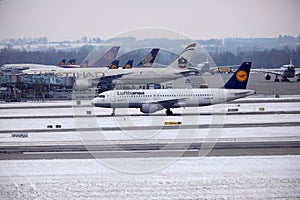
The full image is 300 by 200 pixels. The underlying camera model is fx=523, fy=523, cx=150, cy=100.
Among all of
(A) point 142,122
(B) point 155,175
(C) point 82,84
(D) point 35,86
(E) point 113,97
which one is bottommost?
(D) point 35,86

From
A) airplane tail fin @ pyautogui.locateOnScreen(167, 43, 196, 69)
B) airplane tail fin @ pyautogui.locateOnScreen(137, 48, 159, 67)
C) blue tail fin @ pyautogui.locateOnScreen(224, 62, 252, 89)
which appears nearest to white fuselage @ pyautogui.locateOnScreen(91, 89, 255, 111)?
blue tail fin @ pyautogui.locateOnScreen(224, 62, 252, 89)

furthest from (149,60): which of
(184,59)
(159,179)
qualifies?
(159,179)

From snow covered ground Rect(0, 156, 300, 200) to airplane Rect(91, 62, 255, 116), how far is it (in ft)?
74.0

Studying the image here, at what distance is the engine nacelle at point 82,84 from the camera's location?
286 feet

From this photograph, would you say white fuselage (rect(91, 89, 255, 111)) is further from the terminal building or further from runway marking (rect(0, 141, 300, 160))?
the terminal building

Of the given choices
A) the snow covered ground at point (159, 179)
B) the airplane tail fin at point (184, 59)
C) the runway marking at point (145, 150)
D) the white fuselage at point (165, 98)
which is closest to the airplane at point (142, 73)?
the airplane tail fin at point (184, 59)

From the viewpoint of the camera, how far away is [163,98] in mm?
51344

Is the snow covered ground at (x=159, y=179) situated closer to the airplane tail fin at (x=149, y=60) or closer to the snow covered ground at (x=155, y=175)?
the snow covered ground at (x=155, y=175)

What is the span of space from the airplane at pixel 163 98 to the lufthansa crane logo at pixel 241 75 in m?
0.86

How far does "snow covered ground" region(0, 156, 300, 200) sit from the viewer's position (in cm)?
2122

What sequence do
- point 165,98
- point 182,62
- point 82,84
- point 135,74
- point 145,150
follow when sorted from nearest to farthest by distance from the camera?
point 145,150, point 165,98, point 82,84, point 135,74, point 182,62

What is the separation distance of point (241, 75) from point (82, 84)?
Answer: 38.6m

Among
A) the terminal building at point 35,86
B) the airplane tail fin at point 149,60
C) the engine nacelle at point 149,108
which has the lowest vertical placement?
the terminal building at point 35,86

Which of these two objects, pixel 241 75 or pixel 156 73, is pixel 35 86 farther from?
pixel 241 75
